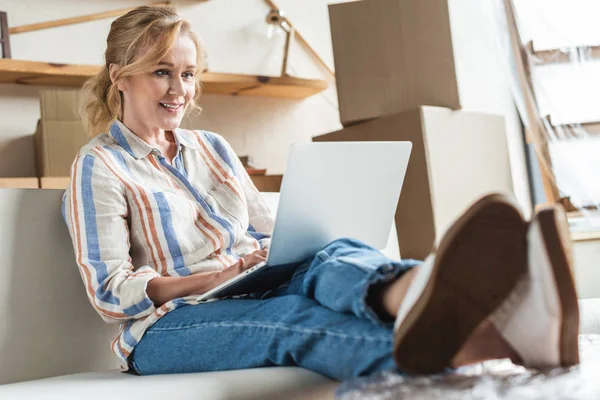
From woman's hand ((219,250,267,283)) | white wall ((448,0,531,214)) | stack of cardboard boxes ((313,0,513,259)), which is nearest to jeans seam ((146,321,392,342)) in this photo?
woman's hand ((219,250,267,283))

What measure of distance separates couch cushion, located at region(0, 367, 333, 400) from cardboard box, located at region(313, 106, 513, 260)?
118cm

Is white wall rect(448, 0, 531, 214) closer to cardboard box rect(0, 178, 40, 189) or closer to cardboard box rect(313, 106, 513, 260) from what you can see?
cardboard box rect(313, 106, 513, 260)

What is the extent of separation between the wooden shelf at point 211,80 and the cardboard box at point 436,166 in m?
0.54

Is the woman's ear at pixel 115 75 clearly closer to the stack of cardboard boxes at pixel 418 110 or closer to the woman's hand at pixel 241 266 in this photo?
the woman's hand at pixel 241 266

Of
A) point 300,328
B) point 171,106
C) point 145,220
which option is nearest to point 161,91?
point 171,106

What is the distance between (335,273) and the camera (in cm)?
95

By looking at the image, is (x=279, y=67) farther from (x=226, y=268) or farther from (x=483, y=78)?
(x=226, y=268)

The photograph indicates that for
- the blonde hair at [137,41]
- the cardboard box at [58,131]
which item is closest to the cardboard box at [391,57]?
the cardboard box at [58,131]

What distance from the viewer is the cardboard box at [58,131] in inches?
87.2

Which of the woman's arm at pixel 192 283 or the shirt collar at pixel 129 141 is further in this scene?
the shirt collar at pixel 129 141

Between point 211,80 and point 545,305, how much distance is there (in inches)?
76.7

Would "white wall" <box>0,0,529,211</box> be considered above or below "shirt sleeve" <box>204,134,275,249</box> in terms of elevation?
above

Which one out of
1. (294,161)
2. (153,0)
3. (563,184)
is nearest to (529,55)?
(563,184)

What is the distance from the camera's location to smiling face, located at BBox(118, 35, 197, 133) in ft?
4.48
